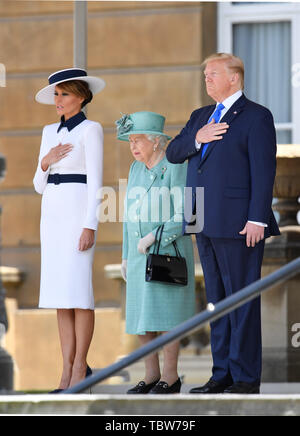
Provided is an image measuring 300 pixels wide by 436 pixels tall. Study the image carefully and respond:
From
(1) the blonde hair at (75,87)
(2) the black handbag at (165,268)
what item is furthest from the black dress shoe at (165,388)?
(1) the blonde hair at (75,87)

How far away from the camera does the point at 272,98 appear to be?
8.18m

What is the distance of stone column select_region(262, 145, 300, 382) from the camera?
598 cm

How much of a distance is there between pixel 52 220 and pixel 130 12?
3.31 meters

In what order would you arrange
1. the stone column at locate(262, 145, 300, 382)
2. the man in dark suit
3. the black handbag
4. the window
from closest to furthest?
the man in dark suit, the black handbag, the stone column at locate(262, 145, 300, 382), the window

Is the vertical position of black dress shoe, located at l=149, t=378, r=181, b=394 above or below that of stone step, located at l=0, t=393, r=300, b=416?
below

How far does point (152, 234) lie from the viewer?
17.1 feet

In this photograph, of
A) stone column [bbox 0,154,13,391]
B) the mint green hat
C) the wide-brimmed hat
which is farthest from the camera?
stone column [bbox 0,154,13,391]

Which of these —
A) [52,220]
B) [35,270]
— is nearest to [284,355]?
[52,220]

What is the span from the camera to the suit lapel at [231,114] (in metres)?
5.02

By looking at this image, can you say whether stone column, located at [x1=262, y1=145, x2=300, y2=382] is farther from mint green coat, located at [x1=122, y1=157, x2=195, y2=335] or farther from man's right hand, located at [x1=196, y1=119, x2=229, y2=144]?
man's right hand, located at [x1=196, y1=119, x2=229, y2=144]

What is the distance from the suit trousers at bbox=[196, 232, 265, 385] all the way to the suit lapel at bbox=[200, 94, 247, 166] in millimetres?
370

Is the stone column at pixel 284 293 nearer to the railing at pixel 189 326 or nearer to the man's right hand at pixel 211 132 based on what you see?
the man's right hand at pixel 211 132

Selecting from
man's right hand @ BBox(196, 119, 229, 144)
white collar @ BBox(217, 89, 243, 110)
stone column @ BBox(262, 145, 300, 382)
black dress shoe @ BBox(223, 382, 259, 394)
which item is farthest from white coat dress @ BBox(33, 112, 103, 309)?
stone column @ BBox(262, 145, 300, 382)

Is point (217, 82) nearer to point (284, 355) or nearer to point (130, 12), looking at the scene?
point (284, 355)
